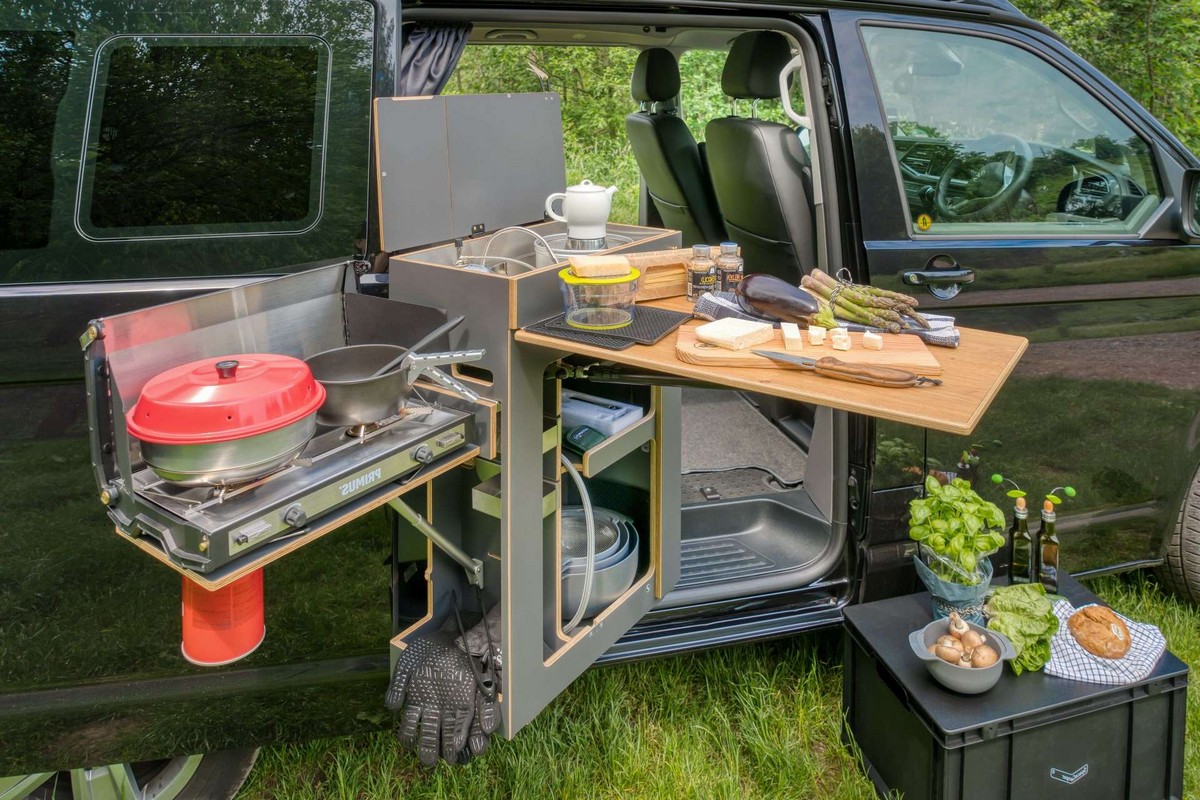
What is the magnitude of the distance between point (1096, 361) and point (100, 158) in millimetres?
2465

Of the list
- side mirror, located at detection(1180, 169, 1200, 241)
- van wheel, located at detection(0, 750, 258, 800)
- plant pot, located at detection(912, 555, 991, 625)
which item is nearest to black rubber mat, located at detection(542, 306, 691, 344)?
plant pot, located at detection(912, 555, 991, 625)

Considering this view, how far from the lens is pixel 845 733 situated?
2424mm

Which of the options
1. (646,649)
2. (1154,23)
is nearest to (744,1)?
(646,649)

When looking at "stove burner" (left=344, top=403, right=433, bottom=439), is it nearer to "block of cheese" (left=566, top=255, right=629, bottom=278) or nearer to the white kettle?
"block of cheese" (left=566, top=255, right=629, bottom=278)

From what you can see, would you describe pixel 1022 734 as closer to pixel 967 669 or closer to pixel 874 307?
pixel 967 669

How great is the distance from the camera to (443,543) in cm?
183

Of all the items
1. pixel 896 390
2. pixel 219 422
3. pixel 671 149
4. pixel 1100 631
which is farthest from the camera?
pixel 671 149

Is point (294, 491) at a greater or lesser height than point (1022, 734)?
greater

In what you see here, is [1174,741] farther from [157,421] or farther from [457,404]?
[157,421]

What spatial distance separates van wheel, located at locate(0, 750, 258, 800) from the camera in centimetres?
192

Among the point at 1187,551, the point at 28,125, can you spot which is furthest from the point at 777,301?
the point at 1187,551

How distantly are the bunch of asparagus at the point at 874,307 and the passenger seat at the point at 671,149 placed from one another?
1824 millimetres

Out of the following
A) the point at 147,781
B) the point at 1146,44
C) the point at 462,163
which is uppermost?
the point at 1146,44

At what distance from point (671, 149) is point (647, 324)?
2.00 meters
